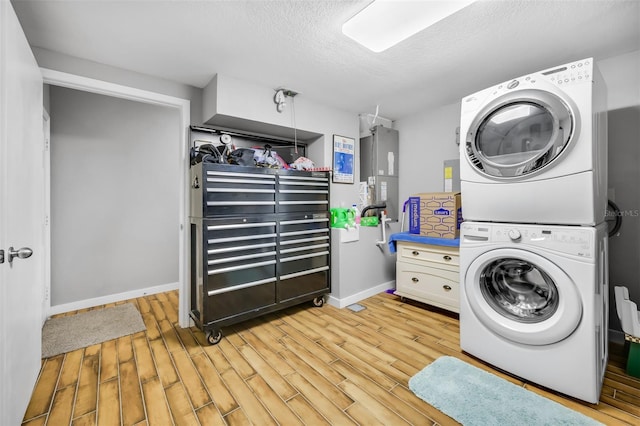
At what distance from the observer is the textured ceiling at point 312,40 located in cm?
151

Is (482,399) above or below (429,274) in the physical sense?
below

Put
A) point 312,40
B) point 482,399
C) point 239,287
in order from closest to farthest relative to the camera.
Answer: point 482,399
point 312,40
point 239,287

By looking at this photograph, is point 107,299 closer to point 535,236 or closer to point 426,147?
point 535,236

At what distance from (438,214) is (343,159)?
117cm

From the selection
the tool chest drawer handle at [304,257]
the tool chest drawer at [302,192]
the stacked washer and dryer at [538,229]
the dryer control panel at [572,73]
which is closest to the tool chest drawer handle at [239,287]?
the tool chest drawer handle at [304,257]

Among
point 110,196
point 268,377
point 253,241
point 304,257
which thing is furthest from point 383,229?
point 110,196

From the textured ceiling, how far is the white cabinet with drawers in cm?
157

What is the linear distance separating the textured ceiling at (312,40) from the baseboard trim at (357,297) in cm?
209

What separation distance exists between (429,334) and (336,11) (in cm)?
235

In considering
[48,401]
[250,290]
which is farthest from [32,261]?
[250,290]

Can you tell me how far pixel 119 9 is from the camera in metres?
1.51

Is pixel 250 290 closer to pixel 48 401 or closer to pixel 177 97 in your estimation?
pixel 48 401

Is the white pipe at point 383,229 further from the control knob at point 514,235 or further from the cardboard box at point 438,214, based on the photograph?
the control knob at point 514,235

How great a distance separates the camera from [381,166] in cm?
333
